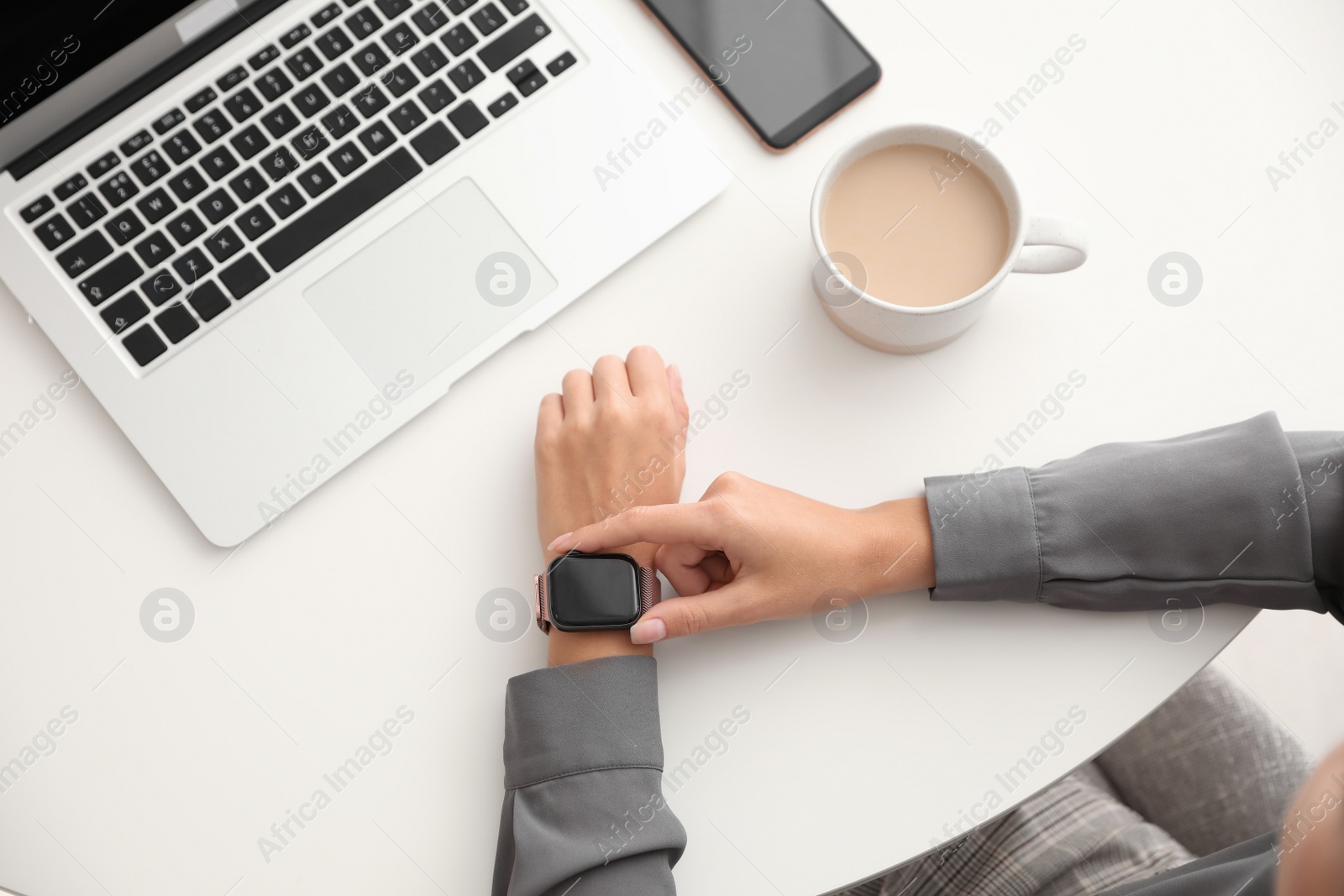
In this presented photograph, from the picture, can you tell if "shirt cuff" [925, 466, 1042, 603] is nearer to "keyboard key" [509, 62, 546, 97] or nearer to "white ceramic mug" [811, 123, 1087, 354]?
"white ceramic mug" [811, 123, 1087, 354]

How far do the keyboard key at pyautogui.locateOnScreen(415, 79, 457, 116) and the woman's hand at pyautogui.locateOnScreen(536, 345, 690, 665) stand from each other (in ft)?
0.82

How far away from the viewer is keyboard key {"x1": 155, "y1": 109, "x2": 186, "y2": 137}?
2.37 feet

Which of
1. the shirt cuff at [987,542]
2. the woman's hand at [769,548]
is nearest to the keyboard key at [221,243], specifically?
the woman's hand at [769,548]

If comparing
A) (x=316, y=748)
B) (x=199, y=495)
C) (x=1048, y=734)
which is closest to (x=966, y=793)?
(x=1048, y=734)

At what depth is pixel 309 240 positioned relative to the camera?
28.5 inches

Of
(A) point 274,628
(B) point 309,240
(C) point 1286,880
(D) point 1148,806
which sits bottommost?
(D) point 1148,806

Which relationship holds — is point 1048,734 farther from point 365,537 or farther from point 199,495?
point 199,495

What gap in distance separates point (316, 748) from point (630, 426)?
342mm

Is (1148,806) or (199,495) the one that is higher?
(199,495)

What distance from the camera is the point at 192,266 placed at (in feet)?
2.33

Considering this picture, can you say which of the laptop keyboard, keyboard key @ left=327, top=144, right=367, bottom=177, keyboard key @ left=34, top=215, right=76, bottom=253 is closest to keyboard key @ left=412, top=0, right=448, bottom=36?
the laptop keyboard

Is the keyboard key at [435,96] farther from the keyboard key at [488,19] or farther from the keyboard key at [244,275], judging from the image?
the keyboard key at [244,275]

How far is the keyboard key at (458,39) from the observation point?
29.2 inches

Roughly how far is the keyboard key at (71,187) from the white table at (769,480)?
0.37ft
